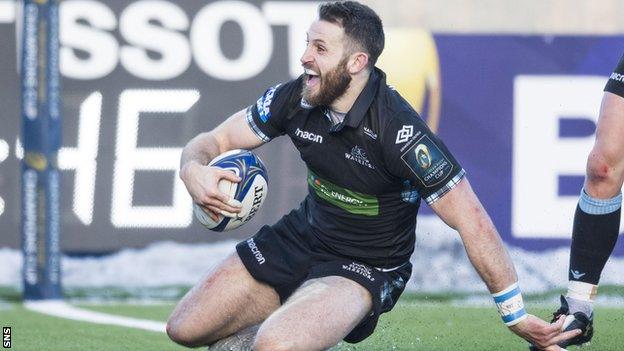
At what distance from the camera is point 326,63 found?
19.2ft

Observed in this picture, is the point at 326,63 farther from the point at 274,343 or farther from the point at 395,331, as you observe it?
the point at 395,331

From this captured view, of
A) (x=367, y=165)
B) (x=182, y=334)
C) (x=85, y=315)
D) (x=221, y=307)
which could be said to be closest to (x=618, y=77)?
(x=367, y=165)

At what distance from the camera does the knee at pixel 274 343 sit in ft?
17.7

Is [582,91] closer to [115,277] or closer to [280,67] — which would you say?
[280,67]

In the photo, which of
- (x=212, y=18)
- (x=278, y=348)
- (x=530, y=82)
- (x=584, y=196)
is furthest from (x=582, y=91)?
(x=278, y=348)

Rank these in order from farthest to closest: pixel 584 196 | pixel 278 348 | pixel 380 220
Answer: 1. pixel 584 196
2. pixel 380 220
3. pixel 278 348

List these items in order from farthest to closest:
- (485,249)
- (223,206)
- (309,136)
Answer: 1. (309,136)
2. (223,206)
3. (485,249)

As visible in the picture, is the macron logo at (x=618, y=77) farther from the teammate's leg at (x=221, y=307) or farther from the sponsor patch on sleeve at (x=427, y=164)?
the teammate's leg at (x=221, y=307)

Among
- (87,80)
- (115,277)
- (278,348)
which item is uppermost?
(278,348)

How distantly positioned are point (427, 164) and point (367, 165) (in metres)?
0.33

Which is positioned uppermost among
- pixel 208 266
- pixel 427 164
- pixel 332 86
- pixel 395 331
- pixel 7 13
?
pixel 332 86

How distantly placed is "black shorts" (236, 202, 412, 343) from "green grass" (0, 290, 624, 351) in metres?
1.01

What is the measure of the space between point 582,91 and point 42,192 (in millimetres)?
4183

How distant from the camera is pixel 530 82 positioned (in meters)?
10.1
